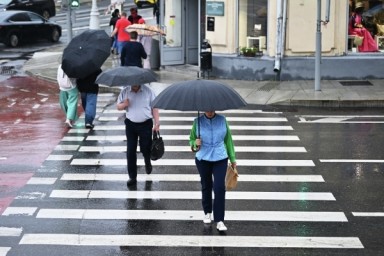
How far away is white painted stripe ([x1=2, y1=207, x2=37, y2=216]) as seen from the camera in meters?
10.5

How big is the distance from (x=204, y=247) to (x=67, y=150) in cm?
585

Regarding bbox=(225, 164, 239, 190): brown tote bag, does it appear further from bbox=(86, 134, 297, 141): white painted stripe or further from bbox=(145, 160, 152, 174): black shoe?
bbox=(86, 134, 297, 141): white painted stripe

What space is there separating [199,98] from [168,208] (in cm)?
212

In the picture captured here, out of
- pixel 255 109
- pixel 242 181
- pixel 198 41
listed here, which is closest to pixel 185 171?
pixel 242 181

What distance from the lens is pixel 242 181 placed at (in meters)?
12.0

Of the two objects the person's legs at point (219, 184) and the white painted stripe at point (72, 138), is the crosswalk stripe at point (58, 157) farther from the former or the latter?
the person's legs at point (219, 184)

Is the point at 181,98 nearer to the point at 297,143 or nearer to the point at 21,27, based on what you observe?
the point at 297,143

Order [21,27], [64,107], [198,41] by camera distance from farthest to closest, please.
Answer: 1. [21,27]
2. [198,41]
3. [64,107]

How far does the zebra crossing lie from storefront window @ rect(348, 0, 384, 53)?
8461 millimetres

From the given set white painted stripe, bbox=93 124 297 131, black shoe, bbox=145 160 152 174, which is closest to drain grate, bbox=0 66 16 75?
white painted stripe, bbox=93 124 297 131

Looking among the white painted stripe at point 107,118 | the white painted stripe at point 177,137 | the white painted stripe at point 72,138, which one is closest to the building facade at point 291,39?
the white painted stripe at point 107,118

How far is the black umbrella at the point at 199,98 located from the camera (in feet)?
30.0

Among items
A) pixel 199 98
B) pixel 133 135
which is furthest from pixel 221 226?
pixel 133 135

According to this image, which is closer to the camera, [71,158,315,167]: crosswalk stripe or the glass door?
[71,158,315,167]: crosswalk stripe
